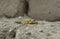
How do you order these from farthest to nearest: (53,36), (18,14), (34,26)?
(18,14) → (34,26) → (53,36)

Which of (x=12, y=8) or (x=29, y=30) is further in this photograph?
(x=12, y=8)

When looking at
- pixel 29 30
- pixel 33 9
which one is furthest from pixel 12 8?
pixel 29 30

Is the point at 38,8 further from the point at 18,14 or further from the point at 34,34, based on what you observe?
the point at 34,34

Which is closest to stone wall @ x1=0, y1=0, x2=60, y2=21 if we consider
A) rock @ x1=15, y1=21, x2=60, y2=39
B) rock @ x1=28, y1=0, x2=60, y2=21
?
rock @ x1=28, y1=0, x2=60, y2=21

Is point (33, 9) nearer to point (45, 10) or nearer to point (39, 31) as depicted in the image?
point (45, 10)

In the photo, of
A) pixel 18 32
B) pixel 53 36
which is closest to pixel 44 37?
pixel 53 36

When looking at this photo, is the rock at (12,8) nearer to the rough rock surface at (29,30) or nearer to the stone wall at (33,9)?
the stone wall at (33,9)
